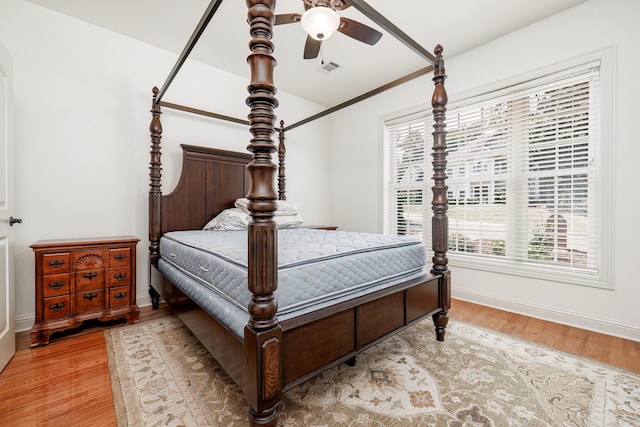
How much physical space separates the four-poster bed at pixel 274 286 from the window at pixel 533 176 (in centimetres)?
122

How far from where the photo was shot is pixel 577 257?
2.36 m

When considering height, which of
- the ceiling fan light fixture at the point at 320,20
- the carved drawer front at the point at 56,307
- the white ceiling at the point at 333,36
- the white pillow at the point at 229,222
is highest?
the white ceiling at the point at 333,36

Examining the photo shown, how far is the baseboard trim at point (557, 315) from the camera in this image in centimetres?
208

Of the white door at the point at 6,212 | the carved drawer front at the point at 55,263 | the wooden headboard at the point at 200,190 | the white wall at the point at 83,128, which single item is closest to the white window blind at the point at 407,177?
the wooden headboard at the point at 200,190

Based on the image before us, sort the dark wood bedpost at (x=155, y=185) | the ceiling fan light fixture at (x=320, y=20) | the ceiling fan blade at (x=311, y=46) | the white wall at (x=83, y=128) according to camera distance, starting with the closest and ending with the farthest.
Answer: the ceiling fan light fixture at (x=320, y=20)
the ceiling fan blade at (x=311, y=46)
the white wall at (x=83, y=128)
the dark wood bedpost at (x=155, y=185)

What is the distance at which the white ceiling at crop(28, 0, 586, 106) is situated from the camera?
7.38ft

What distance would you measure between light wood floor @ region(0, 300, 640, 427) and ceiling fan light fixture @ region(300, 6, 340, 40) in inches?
93.7

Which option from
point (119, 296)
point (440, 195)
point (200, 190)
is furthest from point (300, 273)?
point (200, 190)

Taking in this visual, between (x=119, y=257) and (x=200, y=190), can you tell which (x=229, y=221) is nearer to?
(x=200, y=190)

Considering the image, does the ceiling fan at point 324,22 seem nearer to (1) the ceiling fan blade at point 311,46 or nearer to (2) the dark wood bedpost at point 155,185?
(1) the ceiling fan blade at point 311,46

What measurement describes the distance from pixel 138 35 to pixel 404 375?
3.70 metres

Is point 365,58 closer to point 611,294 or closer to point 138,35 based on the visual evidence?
point 138,35

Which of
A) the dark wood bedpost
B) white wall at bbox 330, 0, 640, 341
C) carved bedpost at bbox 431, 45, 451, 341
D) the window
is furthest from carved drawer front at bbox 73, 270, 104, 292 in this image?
white wall at bbox 330, 0, 640, 341

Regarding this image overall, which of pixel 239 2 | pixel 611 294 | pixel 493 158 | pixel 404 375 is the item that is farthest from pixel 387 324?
pixel 239 2
